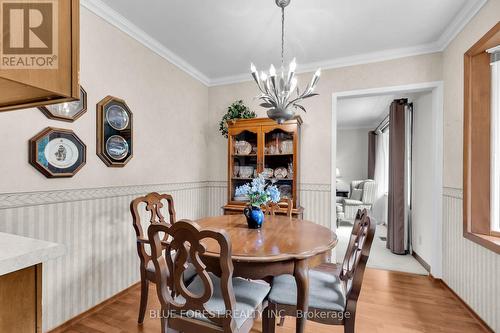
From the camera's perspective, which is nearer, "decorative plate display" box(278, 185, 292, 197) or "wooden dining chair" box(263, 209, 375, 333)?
"wooden dining chair" box(263, 209, 375, 333)

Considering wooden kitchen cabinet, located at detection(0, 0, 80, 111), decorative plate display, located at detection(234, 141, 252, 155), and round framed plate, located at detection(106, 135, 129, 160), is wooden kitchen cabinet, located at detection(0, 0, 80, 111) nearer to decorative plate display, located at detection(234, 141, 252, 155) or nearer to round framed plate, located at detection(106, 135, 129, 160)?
round framed plate, located at detection(106, 135, 129, 160)

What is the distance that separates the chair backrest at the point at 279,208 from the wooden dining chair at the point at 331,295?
3.18ft

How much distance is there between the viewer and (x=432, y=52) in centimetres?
272

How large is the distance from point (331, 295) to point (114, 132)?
2.23 m

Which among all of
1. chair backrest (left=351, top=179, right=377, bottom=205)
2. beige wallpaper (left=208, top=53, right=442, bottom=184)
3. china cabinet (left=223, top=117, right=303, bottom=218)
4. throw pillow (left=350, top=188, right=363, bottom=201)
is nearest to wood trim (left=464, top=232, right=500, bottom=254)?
beige wallpaper (left=208, top=53, right=442, bottom=184)

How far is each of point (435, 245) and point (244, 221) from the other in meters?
2.22

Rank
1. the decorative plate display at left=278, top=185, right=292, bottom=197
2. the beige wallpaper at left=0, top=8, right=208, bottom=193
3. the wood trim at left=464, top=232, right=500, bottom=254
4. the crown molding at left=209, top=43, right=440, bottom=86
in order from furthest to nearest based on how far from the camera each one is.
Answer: the decorative plate display at left=278, top=185, right=292, bottom=197 < the crown molding at left=209, top=43, right=440, bottom=86 < the wood trim at left=464, top=232, right=500, bottom=254 < the beige wallpaper at left=0, top=8, right=208, bottom=193

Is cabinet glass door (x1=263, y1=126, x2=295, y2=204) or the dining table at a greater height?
cabinet glass door (x1=263, y1=126, x2=295, y2=204)

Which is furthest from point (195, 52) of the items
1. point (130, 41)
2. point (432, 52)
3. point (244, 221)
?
point (432, 52)

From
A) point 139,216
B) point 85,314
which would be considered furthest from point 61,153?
point 85,314

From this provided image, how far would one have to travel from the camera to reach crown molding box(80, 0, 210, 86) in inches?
80.7

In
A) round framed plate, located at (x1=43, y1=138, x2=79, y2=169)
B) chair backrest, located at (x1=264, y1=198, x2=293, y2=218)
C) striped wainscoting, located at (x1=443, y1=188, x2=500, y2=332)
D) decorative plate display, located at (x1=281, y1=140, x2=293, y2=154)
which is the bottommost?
striped wainscoting, located at (x1=443, y1=188, x2=500, y2=332)

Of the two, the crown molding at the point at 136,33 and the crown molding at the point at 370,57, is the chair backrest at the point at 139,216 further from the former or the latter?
the crown molding at the point at 370,57

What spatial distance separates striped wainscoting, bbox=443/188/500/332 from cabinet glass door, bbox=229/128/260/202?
2.18 meters
